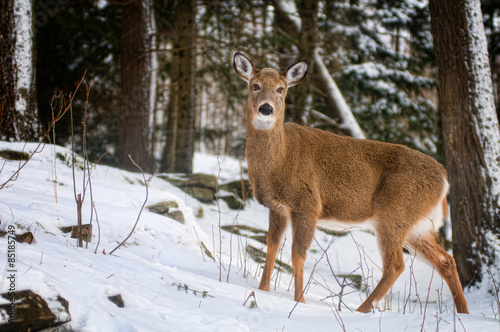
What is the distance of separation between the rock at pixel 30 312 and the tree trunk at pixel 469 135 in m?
5.29

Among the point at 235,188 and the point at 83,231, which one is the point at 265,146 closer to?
the point at 83,231

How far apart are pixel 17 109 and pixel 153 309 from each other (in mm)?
5374

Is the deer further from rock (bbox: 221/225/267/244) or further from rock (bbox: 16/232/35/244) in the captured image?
rock (bbox: 221/225/267/244)

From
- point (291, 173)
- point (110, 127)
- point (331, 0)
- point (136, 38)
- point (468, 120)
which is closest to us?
point (291, 173)

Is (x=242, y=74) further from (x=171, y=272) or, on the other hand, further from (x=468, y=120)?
(x=468, y=120)

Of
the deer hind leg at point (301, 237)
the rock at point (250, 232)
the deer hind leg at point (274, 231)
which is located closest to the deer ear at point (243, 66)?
the deer hind leg at point (274, 231)

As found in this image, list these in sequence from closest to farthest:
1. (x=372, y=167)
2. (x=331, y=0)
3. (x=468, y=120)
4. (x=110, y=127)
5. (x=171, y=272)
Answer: (x=171, y=272), (x=372, y=167), (x=468, y=120), (x=331, y=0), (x=110, y=127)

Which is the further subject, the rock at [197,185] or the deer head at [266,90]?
the rock at [197,185]

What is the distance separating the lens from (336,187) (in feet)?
15.8

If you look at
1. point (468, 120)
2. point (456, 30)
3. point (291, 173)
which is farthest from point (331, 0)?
point (291, 173)

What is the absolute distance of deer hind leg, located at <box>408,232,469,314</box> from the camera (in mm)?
4641

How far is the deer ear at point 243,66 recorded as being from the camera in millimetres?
4963

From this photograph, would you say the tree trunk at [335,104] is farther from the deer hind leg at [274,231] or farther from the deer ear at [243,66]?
the deer hind leg at [274,231]

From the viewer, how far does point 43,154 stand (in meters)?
A: 6.59
